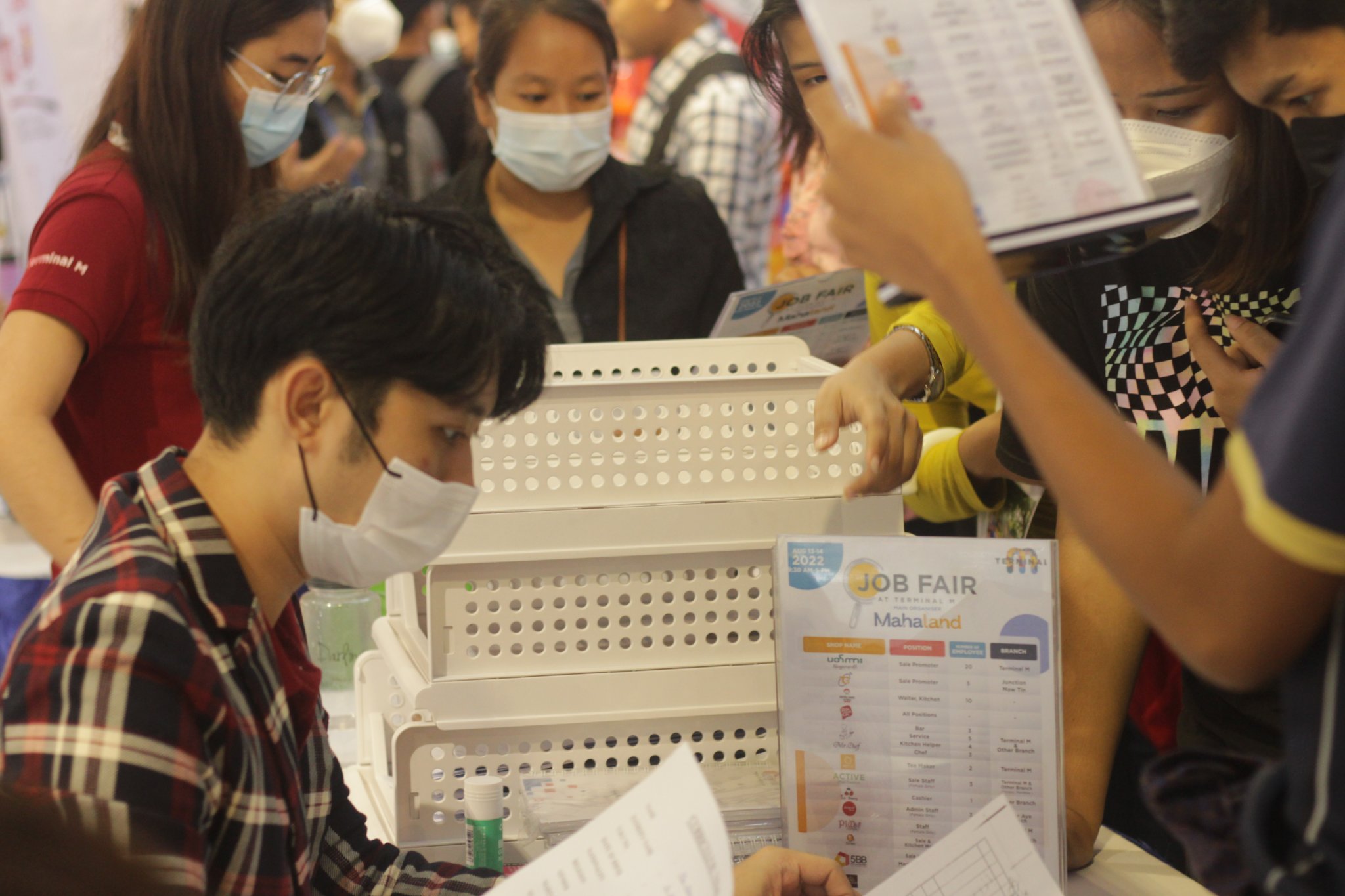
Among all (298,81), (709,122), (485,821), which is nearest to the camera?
(485,821)

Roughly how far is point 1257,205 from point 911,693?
673mm

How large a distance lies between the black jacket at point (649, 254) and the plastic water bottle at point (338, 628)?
71cm

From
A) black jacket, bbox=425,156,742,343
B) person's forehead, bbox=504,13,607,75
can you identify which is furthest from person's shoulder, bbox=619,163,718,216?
person's forehead, bbox=504,13,607,75

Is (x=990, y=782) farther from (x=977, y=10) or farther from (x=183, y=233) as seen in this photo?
(x=183, y=233)

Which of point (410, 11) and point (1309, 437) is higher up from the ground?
point (410, 11)

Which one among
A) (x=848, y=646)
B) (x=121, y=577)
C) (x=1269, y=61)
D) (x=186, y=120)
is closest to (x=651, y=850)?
(x=848, y=646)

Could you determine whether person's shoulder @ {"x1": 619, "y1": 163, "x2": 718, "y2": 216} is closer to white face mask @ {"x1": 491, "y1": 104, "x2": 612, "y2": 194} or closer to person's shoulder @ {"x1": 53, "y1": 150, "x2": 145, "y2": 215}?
white face mask @ {"x1": 491, "y1": 104, "x2": 612, "y2": 194}

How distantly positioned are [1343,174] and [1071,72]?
0.79 ft

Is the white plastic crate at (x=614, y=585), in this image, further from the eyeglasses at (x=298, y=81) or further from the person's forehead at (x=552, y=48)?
the person's forehead at (x=552, y=48)

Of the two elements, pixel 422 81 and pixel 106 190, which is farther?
pixel 422 81

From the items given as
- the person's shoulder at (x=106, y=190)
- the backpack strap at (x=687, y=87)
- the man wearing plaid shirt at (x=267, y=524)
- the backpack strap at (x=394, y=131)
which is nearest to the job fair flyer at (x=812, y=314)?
the man wearing plaid shirt at (x=267, y=524)

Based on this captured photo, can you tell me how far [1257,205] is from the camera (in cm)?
146

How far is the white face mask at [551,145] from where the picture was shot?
8.80 feet

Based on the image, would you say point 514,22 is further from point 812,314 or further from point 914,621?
point 914,621
